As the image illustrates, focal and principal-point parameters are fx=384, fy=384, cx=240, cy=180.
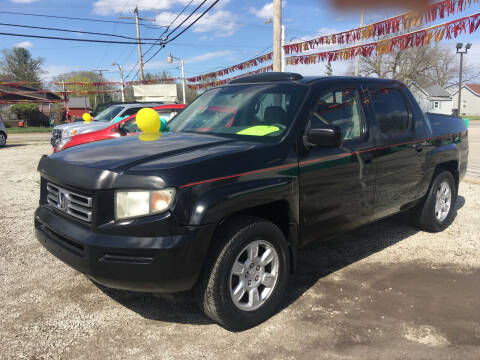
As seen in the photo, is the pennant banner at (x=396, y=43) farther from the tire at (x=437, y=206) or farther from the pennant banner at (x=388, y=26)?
the tire at (x=437, y=206)

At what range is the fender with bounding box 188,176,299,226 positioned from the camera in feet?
7.76

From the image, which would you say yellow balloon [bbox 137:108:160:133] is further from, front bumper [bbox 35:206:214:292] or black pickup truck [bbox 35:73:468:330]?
front bumper [bbox 35:206:214:292]

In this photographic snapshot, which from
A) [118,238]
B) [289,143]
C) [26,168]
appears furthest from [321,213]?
[26,168]

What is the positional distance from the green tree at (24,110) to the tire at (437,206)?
40.0 meters

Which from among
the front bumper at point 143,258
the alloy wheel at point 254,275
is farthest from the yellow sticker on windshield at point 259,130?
the front bumper at point 143,258

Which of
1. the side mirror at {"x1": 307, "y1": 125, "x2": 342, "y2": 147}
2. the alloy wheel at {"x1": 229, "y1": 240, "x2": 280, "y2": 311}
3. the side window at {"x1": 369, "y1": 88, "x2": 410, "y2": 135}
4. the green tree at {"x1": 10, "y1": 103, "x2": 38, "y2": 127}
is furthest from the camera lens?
the green tree at {"x1": 10, "y1": 103, "x2": 38, "y2": 127}

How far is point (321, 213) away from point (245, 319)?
1057 millimetres

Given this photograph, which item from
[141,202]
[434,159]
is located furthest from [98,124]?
[141,202]

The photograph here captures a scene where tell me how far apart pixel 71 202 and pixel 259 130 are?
4.99 ft

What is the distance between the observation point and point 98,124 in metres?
→ 10.7

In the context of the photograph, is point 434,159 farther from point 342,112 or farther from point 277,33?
point 277,33

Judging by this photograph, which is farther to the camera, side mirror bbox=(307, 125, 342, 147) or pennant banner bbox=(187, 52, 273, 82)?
pennant banner bbox=(187, 52, 273, 82)

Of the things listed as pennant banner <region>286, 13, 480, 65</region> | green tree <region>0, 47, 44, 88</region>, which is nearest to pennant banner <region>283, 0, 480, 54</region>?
pennant banner <region>286, 13, 480, 65</region>

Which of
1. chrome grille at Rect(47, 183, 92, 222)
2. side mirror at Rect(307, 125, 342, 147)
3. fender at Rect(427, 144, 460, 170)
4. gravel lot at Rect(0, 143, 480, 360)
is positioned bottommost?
gravel lot at Rect(0, 143, 480, 360)
